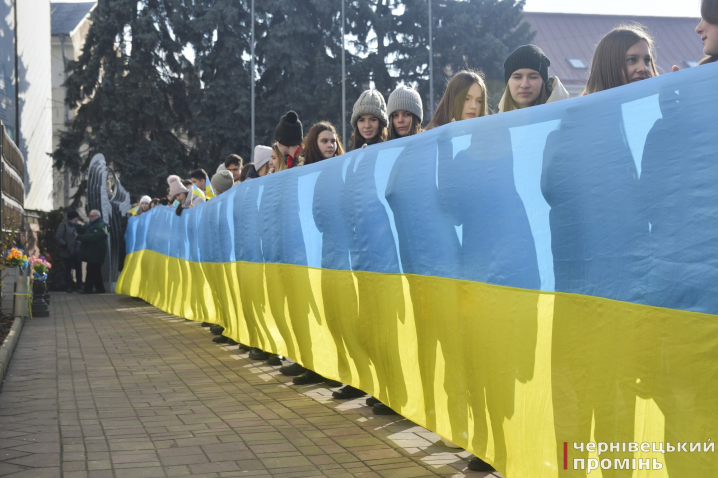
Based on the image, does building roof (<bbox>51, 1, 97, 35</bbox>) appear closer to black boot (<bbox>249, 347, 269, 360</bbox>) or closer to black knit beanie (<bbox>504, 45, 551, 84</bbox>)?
black boot (<bbox>249, 347, 269, 360</bbox>)

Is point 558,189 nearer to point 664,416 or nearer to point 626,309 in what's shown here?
point 626,309

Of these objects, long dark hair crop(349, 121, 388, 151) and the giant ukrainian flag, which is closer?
the giant ukrainian flag

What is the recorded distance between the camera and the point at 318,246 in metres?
6.97

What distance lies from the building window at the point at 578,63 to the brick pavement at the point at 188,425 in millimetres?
50186

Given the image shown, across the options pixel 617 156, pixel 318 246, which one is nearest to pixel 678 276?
pixel 617 156

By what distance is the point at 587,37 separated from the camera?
59.2 m

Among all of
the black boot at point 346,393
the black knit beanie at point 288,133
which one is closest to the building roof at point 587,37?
the black knit beanie at point 288,133

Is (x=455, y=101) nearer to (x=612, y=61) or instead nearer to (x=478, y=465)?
(x=612, y=61)

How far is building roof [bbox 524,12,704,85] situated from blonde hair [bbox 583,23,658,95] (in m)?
52.6

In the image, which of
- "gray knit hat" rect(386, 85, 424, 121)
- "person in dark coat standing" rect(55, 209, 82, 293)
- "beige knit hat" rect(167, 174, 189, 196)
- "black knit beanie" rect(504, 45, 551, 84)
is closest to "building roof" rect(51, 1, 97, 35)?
"person in dark coat standing" rect(55, 209, 82, 293)

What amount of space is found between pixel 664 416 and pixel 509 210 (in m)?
1.29

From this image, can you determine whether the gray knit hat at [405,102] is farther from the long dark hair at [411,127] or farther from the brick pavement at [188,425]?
the brick pavement at [188,425]

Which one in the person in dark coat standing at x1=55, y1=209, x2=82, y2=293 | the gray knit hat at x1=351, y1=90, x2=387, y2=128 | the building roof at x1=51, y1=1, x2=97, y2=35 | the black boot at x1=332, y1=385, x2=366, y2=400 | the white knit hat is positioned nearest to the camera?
the black boot at x1=332, y1=385, x2=366, y2=400

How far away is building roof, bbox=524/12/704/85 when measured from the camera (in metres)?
57.2
